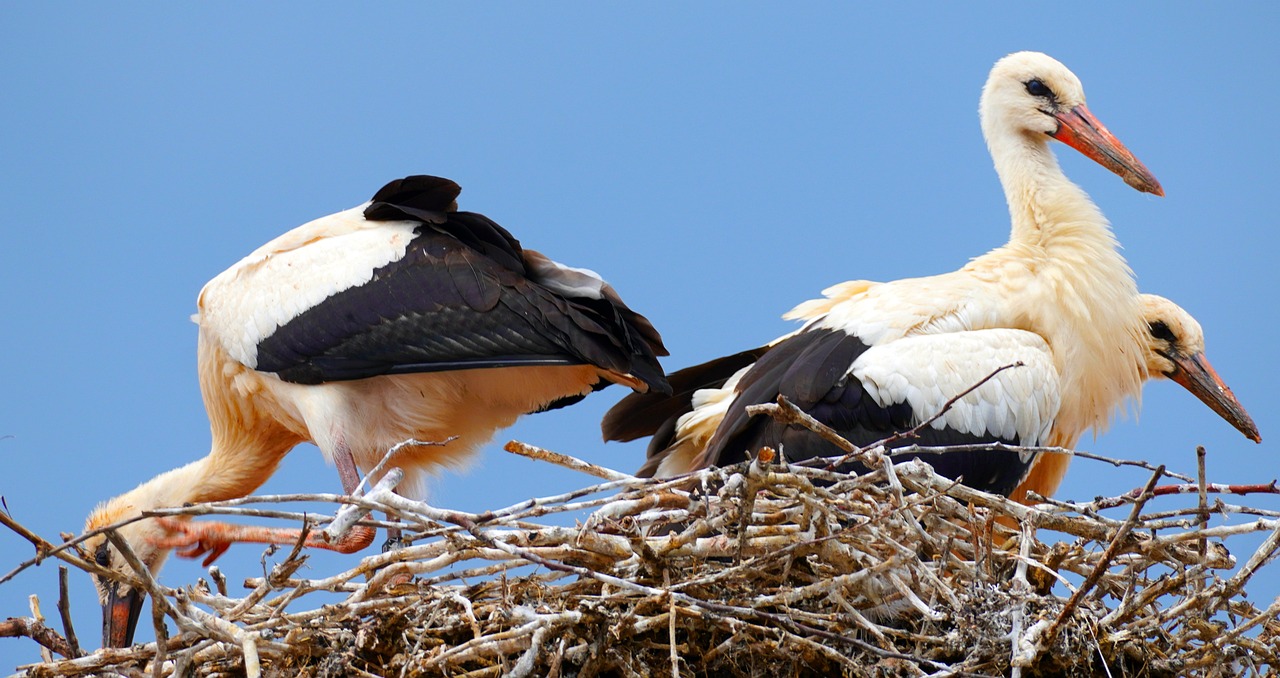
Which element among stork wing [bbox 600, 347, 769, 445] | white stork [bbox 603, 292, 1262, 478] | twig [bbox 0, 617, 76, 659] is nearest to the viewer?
twig [bbox 0, 617, 76, 659]

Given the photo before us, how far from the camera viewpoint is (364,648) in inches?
161

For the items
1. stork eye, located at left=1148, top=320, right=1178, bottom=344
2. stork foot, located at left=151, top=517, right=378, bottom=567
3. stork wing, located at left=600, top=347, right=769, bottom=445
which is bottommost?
stork foot, located at left=151, top=517, right=378, bottom=567

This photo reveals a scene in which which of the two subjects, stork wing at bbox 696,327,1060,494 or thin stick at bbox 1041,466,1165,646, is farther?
stork wing at bbox 696,327,1060,494

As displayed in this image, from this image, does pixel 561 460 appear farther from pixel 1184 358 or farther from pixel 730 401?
pixel 1184 358

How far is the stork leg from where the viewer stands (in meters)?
5.57

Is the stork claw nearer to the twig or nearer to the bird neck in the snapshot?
the bird neck

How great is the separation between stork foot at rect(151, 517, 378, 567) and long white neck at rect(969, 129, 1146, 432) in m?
2.45

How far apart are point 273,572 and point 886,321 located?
2.44m

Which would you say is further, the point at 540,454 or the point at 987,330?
the point at 987,330

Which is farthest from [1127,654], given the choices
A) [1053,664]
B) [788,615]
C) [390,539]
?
[390,539]

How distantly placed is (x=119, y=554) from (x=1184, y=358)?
160 inches

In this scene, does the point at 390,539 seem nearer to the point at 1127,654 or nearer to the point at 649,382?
the point at 649,382

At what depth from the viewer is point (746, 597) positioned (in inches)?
163

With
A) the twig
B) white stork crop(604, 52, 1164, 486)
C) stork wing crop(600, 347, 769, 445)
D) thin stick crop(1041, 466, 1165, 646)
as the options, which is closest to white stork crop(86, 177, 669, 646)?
stork wing crop(600, 347, 769, 445)
